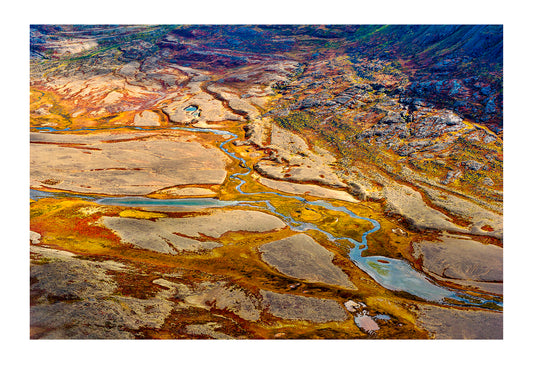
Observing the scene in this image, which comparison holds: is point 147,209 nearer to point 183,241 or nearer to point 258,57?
point 183,241

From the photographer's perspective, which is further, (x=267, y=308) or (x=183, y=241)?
(x=183, y=241)

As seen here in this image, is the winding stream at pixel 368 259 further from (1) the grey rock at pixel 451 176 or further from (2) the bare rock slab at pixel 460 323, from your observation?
(1) the grey rock at pixel 451 176

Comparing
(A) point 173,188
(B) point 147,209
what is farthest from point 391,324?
(A) point 173,188

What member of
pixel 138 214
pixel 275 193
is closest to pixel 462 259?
pixel 275 193

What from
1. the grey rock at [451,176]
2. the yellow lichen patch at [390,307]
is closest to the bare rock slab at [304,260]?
the yellow lichen patch at [390,307]

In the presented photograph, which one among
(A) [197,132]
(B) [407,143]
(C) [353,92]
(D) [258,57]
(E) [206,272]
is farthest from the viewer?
(D) [258,57]

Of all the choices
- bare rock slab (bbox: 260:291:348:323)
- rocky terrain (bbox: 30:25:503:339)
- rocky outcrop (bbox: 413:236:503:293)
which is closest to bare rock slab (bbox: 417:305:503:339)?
rocky terrain (bbox: 30:25:503:339)

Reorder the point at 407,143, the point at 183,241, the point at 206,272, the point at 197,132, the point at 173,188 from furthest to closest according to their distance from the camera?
the point at 197,132
the point at 407,143
the point at 173,188
the point at 183,241
the point at 206,272
